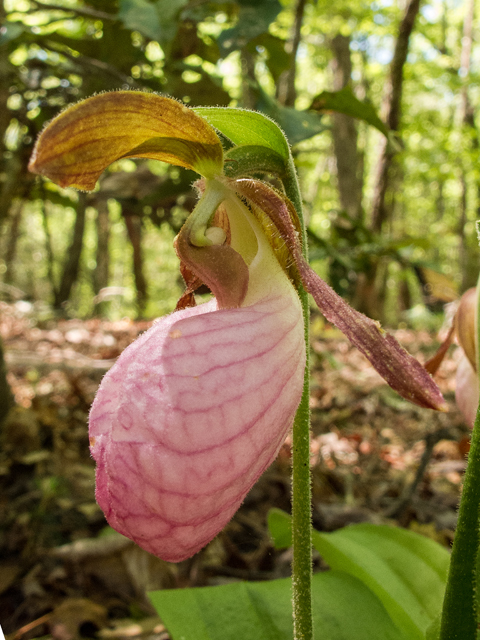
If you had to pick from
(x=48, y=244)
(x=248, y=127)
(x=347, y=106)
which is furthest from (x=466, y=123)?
(x=248, y=127)

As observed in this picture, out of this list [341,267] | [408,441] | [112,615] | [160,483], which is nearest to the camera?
[160,483]

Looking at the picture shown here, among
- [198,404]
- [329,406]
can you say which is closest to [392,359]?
[198,404]

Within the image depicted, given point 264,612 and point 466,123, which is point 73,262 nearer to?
point 264,612

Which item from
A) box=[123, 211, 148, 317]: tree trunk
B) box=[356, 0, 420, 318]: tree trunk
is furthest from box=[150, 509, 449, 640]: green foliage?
box=[123, 211, 148, 317]: tree trunk

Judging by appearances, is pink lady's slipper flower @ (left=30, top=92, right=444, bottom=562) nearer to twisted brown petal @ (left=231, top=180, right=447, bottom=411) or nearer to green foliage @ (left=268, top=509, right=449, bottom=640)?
twisted brown petal @ (left=231, top=180, right=447, bottom=411)

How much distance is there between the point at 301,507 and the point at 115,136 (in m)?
0.66

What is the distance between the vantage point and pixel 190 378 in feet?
2.16

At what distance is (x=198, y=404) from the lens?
2.11 ft

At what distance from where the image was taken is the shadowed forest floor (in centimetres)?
151

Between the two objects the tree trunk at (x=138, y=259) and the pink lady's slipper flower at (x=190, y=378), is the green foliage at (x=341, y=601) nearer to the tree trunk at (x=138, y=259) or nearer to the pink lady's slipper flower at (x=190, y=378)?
the pink lady's slipper flower at (x=190, y=378)

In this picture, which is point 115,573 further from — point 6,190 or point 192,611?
point 6,190

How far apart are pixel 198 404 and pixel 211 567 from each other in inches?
50.3

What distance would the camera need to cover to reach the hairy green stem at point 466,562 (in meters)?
0.69

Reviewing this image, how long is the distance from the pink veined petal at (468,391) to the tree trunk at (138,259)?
307 cm
